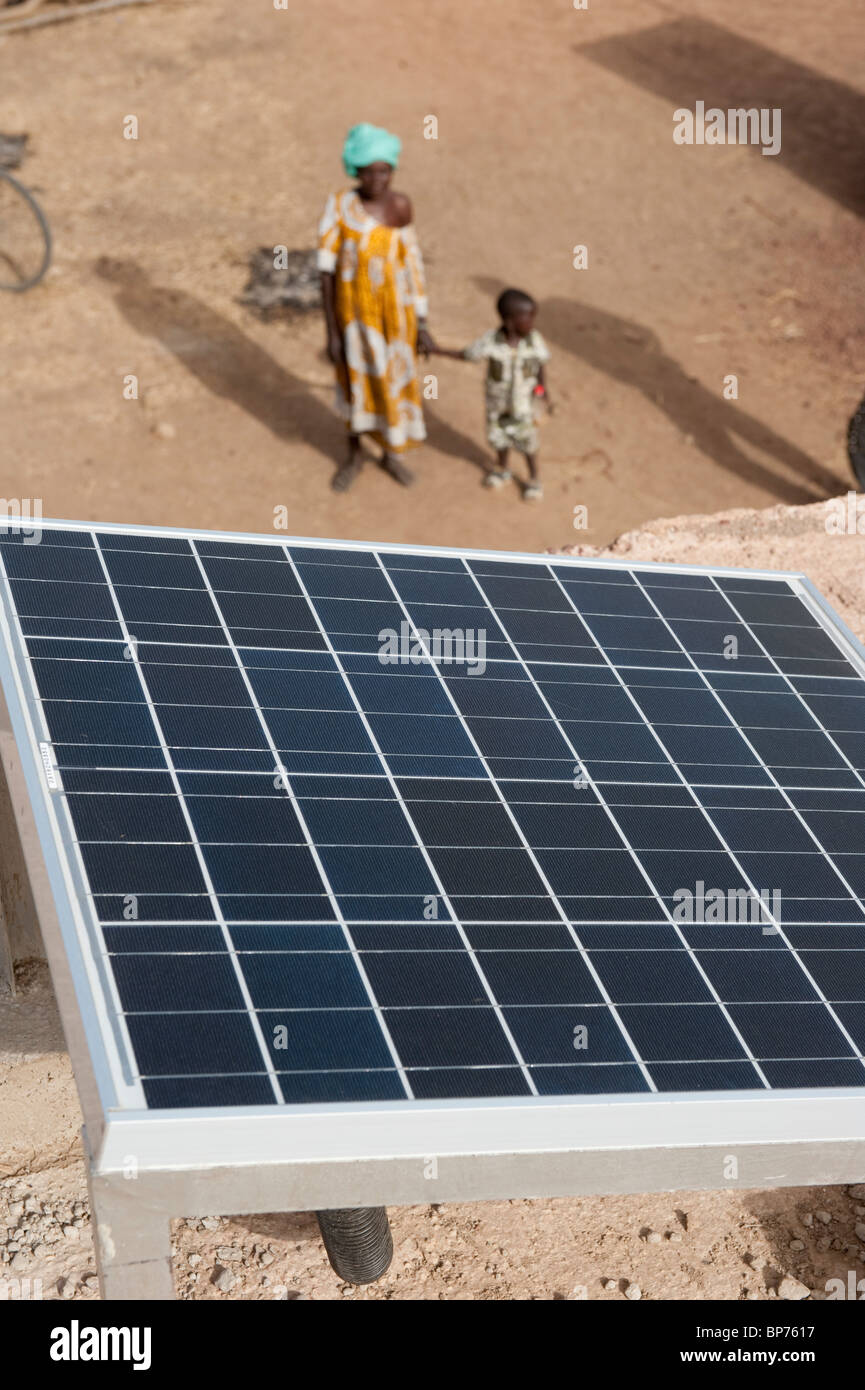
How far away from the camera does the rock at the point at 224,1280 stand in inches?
248

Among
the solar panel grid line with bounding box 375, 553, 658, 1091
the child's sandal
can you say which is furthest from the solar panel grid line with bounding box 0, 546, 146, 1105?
the child's sandal

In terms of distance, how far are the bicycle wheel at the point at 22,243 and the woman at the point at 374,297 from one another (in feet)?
15.2

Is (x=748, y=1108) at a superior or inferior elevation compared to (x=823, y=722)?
inferior

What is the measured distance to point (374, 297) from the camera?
39.2 feet

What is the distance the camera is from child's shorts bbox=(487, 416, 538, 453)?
1265cm

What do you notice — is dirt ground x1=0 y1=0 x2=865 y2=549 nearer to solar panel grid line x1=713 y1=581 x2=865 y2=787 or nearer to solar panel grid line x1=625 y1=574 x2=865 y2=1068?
solar panel grid line x1=713 y1=581 x2=865 y2=787

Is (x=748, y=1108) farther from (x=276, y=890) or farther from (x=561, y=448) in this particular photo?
(x=561, y=448)

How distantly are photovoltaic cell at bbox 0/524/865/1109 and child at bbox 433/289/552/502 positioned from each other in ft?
18.8

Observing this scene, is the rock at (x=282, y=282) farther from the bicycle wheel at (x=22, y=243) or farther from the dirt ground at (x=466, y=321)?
the bicycle wheel at (x=22, y=243)

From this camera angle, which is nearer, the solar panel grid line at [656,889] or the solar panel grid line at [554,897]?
the solar panel grid line at [554,897]

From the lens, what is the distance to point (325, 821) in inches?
189

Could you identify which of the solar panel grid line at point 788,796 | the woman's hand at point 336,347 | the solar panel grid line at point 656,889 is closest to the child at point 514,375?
the woman's hand at point 336,347

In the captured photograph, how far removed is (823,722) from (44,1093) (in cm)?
432

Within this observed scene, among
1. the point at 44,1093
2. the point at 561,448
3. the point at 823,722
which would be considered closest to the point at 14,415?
the point at 561,448
